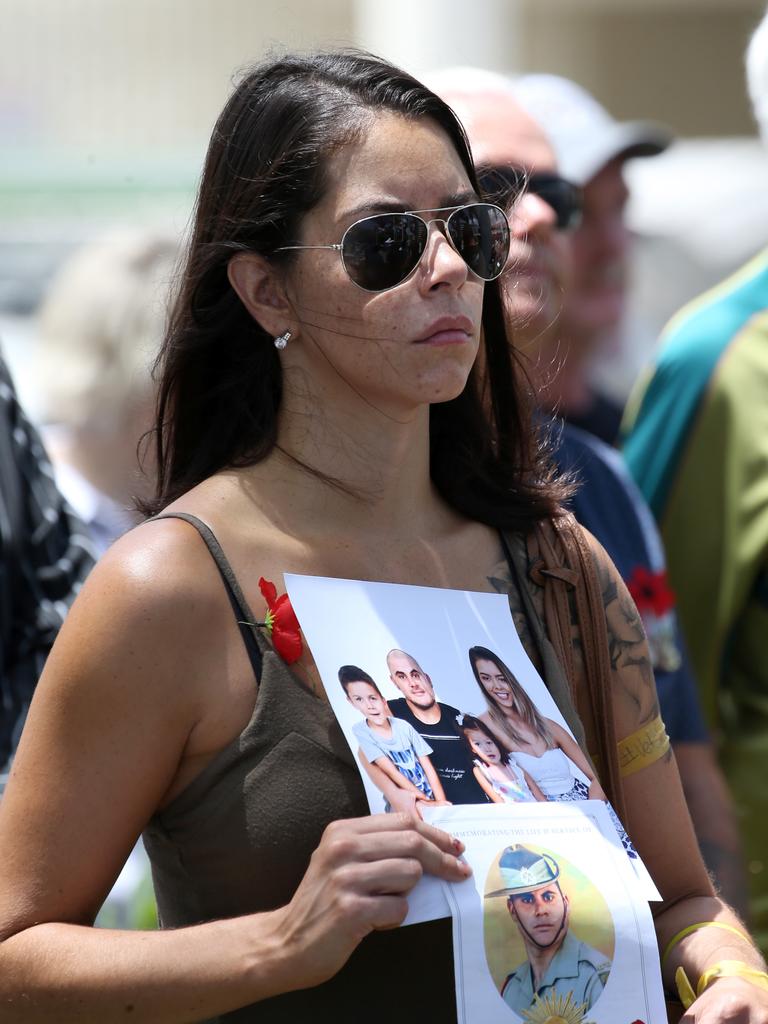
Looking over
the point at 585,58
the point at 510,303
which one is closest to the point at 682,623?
the point at 510,303

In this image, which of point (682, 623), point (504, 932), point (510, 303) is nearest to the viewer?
point (504, 932)

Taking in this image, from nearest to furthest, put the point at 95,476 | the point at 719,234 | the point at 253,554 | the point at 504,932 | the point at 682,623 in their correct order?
the point at 504,932, the point at 253,554, the point at 682,623, the point at 95,476, the point at 719,234

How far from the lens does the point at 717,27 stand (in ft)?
48.9

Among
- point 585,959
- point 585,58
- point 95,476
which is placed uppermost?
point 585,959

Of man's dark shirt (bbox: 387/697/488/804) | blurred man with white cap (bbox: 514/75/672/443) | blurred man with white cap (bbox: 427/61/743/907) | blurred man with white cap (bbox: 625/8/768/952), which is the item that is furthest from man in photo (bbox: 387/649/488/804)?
blurred man with white cap (bbox: 514/75/672/443)

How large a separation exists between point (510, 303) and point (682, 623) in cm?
130

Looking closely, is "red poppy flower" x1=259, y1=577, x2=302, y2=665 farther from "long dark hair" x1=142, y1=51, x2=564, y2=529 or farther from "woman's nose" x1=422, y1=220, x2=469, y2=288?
"woman's nose" x1=422, y1=220, x2=469, y2=288

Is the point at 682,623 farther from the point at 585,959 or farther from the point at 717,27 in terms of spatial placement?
the point at 717,27

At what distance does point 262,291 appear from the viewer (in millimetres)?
2088

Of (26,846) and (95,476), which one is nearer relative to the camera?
(26,846)

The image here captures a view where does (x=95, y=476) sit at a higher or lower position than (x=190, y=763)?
lower

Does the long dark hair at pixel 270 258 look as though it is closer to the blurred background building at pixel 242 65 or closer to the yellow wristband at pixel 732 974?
the blurred background building at pixel 242 65

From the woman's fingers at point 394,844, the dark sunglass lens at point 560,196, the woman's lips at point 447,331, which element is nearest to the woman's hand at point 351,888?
the woman's fingers at point 394,844

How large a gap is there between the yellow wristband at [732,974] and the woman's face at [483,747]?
1.31 ft
